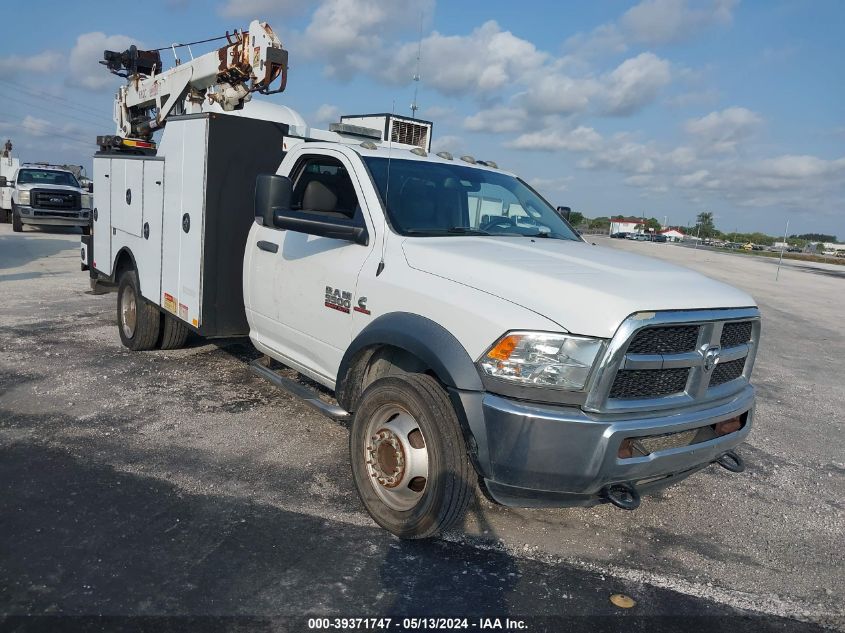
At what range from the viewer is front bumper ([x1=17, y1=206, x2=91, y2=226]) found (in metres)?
20.6

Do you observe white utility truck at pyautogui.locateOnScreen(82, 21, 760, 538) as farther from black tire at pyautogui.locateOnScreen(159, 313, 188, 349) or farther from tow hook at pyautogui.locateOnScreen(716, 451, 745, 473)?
black tire at pyautogui.locateOnScreen(159, 313, 188, 349)

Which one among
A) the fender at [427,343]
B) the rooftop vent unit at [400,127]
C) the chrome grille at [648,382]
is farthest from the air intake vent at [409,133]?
the chrome grille at [648,382]

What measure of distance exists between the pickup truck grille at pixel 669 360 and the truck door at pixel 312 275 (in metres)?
1.67

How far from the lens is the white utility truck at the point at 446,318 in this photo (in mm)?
2975

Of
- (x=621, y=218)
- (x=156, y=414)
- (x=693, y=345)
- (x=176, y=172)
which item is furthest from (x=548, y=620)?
(x=621, y=218)

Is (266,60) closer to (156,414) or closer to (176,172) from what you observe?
(176,172)

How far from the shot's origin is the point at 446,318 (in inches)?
130

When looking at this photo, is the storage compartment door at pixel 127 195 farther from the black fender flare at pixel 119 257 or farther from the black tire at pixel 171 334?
the black tire at pixel 171 334

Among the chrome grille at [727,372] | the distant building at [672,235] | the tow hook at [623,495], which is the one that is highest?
the chrome grille at [727,372]

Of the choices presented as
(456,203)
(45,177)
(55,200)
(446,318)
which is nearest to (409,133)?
(456,203)

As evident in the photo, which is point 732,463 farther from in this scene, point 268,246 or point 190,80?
point 190,80

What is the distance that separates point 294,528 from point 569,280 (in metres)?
1.93

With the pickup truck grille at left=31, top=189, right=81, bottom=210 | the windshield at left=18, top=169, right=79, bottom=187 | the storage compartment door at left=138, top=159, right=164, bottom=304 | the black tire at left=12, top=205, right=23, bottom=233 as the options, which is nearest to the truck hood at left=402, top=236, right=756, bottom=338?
the storage compartment door at left=138, top=159, right=164, bottom=304

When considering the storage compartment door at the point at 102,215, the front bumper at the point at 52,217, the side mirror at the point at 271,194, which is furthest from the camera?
the front bumper at the point at 52,217
